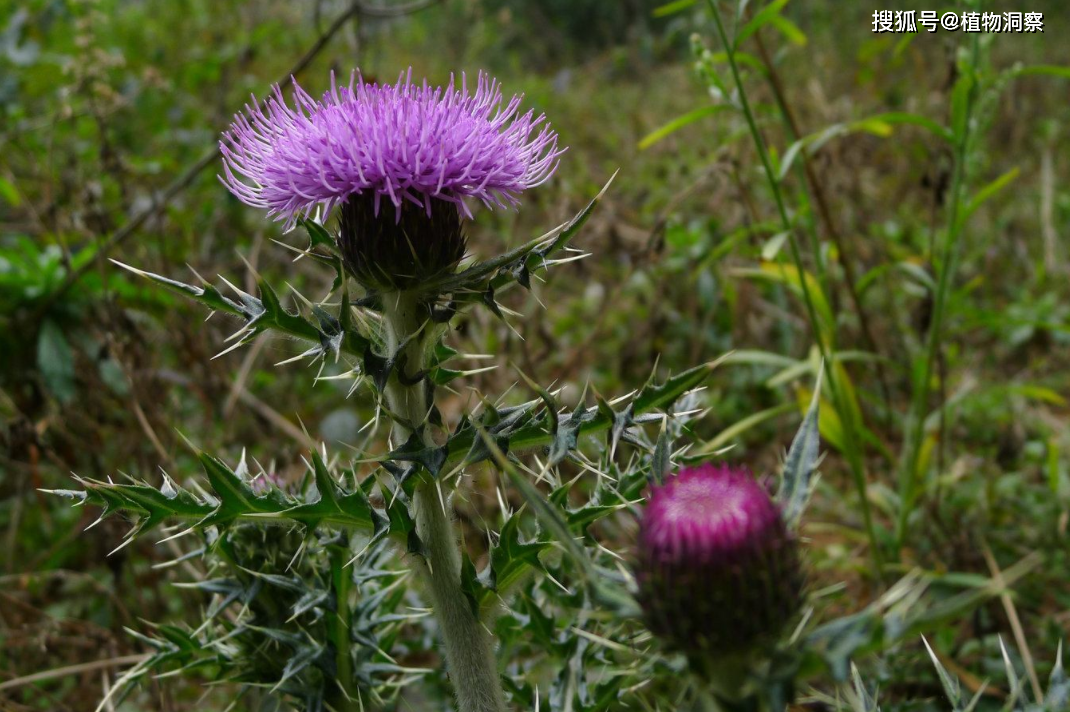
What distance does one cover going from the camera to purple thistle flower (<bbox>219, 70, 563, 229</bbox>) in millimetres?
1728

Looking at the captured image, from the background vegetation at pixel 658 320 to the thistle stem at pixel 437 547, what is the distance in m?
0.18

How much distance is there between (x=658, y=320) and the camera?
13.3 feet

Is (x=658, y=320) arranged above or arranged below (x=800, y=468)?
below

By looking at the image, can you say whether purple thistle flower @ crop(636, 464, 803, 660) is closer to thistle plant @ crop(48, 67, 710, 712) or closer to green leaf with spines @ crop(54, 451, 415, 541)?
thistle plant @ crop(48, 67, 710, 712)

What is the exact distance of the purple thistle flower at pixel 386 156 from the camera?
173 centimetres

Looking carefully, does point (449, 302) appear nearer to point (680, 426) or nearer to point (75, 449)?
point (680, 426)

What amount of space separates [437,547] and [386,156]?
0.81 m

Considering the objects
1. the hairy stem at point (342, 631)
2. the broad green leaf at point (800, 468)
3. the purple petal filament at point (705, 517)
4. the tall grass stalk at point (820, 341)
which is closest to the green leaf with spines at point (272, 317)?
the hairy stem at point (342, 631)

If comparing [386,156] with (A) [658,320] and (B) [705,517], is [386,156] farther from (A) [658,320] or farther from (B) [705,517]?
(A) [658,320]

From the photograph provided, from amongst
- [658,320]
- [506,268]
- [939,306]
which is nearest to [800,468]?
[506,268]

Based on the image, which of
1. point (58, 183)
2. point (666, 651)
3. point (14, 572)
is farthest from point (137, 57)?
point (666, 651)

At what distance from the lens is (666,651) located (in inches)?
46.3

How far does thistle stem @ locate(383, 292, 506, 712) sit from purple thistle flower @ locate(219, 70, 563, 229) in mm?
242

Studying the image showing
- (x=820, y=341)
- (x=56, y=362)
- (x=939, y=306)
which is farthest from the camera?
(x=56, y=362)
